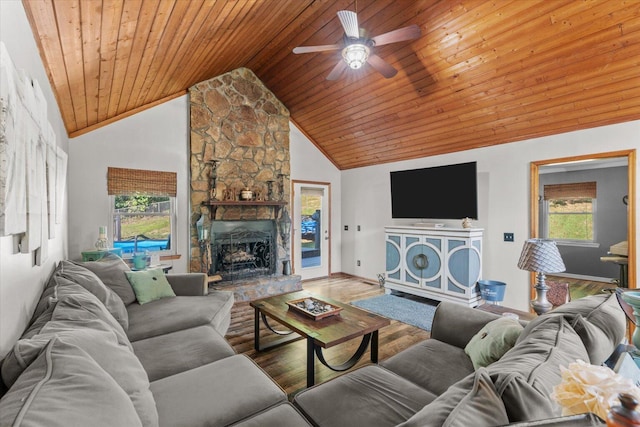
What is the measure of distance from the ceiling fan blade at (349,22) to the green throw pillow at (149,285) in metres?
2.81

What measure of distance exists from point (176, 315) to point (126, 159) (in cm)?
274

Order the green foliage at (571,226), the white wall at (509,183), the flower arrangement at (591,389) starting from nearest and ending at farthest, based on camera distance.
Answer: the flower arrangement at (591,389)
the white wall at (509,183)
the green foliage at (571,226)

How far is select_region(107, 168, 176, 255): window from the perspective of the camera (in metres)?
4.08

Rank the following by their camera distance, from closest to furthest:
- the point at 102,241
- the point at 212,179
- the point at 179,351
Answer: the point at 179,351
the point at 102,241
the point at 212,179

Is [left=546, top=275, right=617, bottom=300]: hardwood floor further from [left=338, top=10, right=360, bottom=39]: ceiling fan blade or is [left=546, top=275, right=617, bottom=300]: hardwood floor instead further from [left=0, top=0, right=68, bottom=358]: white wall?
[left=0, top=0, right=68, bottom=358]: white wall

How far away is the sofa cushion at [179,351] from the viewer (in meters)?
1.71

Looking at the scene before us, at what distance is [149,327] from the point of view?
223 cm

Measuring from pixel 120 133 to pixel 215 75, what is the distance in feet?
5.28

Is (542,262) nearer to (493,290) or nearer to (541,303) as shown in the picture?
(541,303)

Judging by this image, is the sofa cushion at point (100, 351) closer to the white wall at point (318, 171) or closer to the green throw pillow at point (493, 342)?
the green throw pillow at point (493, 342)

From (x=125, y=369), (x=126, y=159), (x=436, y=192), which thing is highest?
(x=126, y=159)

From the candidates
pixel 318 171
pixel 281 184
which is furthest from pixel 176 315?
pixel 318 171

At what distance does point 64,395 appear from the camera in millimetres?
799

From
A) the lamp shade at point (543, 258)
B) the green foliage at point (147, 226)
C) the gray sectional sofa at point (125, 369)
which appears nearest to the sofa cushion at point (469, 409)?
the gray sectional sofa at point (125, 369)
